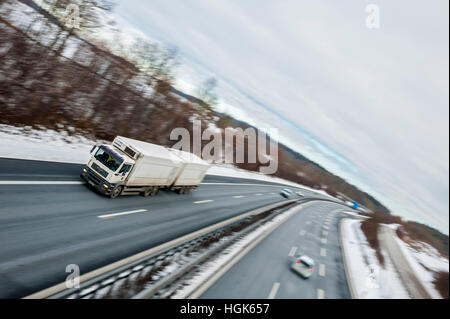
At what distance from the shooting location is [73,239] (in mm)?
9664

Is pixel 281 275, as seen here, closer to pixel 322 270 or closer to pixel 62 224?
pixel 322 270

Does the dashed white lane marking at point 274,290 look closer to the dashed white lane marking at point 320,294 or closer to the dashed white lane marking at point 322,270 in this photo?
the dashed white lane marking at point 320,294

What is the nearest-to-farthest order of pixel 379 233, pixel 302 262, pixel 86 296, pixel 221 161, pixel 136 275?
pixel 86 296
pixel 136 275
pixel 302 262
pixel 379 233
pixel 221 161

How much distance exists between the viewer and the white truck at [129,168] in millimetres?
14508

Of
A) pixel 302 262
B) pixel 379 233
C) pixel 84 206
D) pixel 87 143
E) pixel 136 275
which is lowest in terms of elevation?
pixel 87 143

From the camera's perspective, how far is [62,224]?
1029cm

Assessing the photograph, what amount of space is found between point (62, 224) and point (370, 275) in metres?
18.8

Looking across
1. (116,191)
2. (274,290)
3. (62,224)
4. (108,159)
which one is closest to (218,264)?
(274,290)

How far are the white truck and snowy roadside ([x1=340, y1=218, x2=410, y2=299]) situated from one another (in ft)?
43.6

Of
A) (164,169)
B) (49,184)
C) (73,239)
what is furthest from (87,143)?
(73,239)

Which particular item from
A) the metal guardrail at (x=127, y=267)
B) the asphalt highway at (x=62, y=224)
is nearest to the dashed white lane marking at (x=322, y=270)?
Answer: the metal guardrail at (x=127, y=267)

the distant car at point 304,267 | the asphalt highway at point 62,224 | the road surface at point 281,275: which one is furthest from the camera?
the distant car at point 304,267

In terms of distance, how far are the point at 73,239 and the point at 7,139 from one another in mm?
10954
